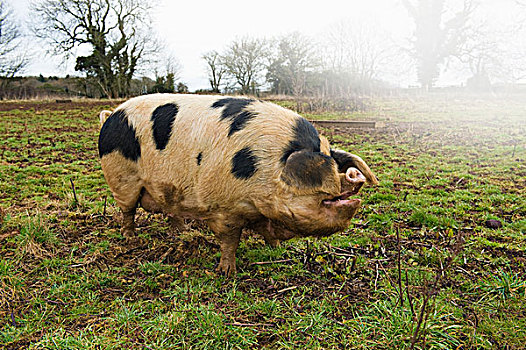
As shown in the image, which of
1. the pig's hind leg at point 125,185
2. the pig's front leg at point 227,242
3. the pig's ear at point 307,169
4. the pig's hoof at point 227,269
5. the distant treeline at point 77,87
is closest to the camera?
the pig's ear at point 307,169

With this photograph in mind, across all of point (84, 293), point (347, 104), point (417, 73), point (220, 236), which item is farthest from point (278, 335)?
Answer: point (417, 73)

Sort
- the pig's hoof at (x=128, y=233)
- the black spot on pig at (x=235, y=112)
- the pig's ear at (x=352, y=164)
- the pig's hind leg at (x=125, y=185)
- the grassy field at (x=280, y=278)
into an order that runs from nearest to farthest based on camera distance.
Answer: the grassy field at (x=280, y=278), the pig's ear at (x=352, y=164), the black spot on pig at (x=235, y=112), the pig's hind leg at (x=125, y=185), the pig's hoof at (x=128, y=233)

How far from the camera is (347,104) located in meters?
19.6

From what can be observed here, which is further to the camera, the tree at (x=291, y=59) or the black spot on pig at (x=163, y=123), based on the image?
the tree at (x=291, y=59)

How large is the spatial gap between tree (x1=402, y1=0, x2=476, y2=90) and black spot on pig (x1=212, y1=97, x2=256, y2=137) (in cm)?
3632

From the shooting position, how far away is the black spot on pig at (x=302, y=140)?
3.08 metres

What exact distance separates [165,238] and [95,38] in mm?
30680

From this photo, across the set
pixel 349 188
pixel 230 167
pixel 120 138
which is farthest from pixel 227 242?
pixel 120 138

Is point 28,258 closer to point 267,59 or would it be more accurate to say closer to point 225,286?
point 225,286

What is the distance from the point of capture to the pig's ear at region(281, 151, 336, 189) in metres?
2.80

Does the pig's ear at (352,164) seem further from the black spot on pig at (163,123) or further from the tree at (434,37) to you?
the tree at (434,37)

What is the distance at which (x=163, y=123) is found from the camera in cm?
364

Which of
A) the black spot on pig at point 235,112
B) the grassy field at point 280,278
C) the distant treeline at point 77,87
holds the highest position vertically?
the distant treeline at point 77,87

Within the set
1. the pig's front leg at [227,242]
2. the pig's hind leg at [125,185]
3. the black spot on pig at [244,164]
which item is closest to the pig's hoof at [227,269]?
the pig's front leg at [227,242]
